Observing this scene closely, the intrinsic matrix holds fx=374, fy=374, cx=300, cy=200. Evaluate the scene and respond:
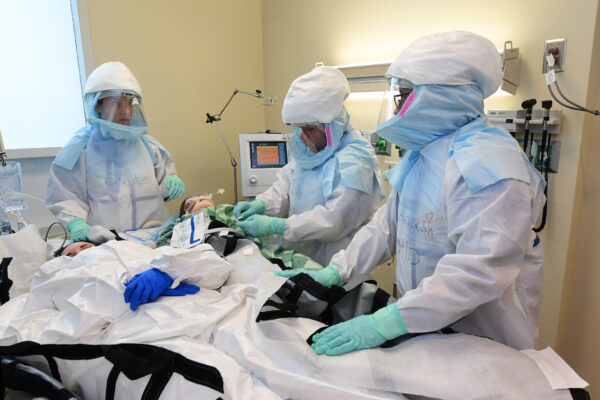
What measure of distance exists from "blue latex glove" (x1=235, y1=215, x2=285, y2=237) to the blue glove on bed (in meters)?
0.64

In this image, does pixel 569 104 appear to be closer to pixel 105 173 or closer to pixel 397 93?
pixel 397 93

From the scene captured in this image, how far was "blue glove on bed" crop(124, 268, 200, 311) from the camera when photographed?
1088mm

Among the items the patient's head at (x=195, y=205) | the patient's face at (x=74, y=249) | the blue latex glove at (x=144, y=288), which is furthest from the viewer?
the patient's head at (x=195, y=205)

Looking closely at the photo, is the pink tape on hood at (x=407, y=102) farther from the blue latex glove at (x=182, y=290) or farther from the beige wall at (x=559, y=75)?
the beige wall at (x=559, y=75)

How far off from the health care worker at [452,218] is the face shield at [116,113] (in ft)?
4.34

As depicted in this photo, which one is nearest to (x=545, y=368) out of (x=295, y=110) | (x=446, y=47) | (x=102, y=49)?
(x=446, y=47)

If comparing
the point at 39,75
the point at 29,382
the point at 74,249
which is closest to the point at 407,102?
the point at 29,382

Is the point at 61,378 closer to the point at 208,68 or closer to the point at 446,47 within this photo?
the point at 446,47

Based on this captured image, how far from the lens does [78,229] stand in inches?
70.2

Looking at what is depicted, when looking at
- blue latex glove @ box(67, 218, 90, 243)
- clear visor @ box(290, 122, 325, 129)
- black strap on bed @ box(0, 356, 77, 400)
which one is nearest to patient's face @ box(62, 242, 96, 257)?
blue latex glove @ box(67, 218, 90, 243)

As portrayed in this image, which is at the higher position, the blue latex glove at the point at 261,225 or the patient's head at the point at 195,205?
the patient's head at the point at 195,205

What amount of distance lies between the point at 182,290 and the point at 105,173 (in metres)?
1.13

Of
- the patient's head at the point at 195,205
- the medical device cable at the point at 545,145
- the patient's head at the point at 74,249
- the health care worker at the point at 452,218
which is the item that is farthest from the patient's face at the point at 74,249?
the medical device cable at the point at 545,145

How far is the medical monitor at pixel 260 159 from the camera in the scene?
2.81m
